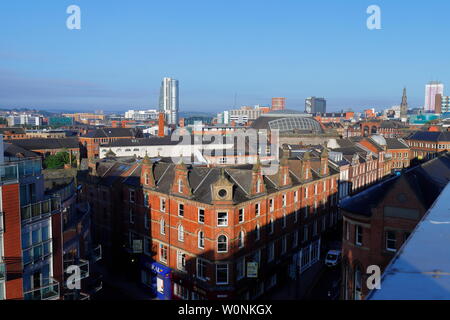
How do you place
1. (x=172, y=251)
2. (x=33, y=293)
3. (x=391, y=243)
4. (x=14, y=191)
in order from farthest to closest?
(x=172, y=251) < (x=391, y=243) < (x=33, y=293) < (x=14, y=191)

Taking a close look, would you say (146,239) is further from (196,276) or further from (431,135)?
(431,135)

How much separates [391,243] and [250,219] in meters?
14.5

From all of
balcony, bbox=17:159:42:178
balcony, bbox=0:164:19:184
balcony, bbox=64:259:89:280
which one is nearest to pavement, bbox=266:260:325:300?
balcony, bbox=64:259:89:280

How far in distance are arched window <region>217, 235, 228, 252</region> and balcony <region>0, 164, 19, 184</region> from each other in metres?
19.8

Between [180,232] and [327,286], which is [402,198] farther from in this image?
[180,232]

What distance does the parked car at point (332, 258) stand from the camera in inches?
1988

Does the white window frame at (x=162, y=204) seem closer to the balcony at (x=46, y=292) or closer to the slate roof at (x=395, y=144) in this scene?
the balcony at (x=46, y=292)

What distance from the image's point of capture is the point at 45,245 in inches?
977

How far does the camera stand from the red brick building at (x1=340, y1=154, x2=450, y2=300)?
28.0m

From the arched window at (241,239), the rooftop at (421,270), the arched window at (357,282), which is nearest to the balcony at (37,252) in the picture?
the arched window at (241,239)

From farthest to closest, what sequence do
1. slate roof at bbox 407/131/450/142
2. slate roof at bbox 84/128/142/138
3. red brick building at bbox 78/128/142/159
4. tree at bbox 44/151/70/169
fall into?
slate roof at bbox 84/128/142/138 → red brick building at bbox 78/128/142/159 → slate roof at bbox 407/131/450/142 → tree at bbox 44/151/70/169

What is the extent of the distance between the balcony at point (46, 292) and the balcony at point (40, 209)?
4341 millimetres

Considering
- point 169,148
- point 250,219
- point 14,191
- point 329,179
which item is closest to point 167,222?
point 250,219

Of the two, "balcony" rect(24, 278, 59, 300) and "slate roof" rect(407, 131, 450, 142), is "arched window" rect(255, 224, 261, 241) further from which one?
"slate roof" rect(407, 131, 450, 142)
